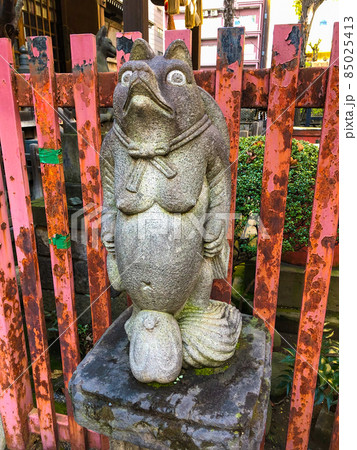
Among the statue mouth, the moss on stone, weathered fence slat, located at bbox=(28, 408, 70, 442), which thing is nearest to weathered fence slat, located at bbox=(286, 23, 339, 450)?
the moss on stone

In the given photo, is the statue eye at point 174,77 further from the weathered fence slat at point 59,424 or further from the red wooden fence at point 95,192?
the weathered fence slat at point 59,424

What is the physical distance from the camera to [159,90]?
1.23 meters

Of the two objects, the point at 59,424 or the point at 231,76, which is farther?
the point at 59,424

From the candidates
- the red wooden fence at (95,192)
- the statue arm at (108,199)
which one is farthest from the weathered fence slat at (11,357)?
the statue arm at (108,199)

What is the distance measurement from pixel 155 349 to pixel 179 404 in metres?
0.21

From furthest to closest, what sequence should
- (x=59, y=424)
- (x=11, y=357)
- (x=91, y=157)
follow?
(x=59, y=424), (x=11, y=357), (x=91, y=157)

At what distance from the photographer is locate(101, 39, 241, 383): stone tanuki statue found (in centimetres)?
127

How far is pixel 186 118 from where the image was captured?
130 centimetres

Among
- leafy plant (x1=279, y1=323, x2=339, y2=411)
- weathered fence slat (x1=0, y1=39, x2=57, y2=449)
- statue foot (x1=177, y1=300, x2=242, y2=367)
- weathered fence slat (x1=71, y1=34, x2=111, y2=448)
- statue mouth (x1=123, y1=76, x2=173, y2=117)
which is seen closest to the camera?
statue mouth (x1=123, y1=76, x2=173, y2=117)

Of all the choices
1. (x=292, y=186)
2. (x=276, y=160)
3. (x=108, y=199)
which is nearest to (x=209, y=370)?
(x=108, y=199)

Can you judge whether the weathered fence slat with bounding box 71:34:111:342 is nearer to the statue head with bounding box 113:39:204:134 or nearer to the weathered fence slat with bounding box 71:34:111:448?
the weathered fence slat with bounding box 71:34:111:448

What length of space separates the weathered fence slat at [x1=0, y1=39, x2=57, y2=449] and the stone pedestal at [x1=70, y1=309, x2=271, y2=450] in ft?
2.53

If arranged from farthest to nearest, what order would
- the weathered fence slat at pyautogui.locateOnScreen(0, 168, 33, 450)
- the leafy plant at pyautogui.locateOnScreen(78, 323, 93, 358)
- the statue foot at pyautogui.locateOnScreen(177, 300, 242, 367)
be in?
the leafy plant at pyautogui.locateOnScreen(78, 323, 93, 358)
the weathered fence slat at pyautogui.locateOnScreen(0, 168, 33, 450)
the statue foot at pyautogui.locateOnScreen(177, 300, 242, 367)

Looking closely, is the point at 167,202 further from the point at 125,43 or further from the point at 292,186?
the point at 292,186
